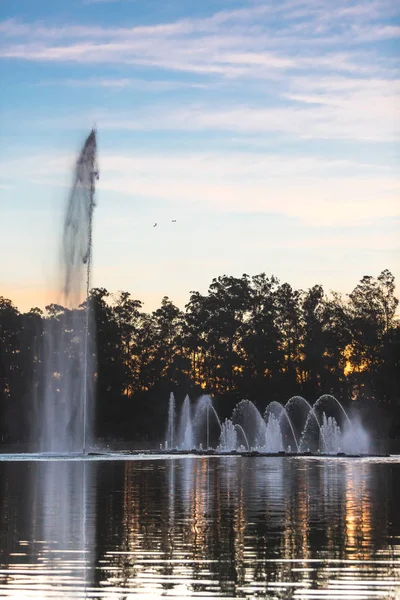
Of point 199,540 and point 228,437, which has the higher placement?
point 228,437

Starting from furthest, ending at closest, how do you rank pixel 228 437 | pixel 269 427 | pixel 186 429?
pixel 186 429 < pixel 228 437 < pixel 269 427

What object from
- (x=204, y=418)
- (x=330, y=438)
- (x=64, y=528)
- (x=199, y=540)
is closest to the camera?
(x=199, y=540)

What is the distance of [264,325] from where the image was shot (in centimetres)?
11025

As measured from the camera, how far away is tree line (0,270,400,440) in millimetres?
102188

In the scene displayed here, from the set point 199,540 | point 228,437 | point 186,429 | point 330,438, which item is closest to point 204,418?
point 186,429

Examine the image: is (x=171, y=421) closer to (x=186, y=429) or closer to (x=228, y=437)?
(x=186, y=429)

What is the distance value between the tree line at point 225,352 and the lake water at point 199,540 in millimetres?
65167

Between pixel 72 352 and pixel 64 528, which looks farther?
pixel 72 352

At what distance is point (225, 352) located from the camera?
359ft

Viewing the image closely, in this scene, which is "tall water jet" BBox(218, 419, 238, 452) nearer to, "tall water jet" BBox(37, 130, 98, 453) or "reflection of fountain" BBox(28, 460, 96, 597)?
"tall water jet" BBox(37, 130, 98, 453)

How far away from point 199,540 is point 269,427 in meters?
69.0

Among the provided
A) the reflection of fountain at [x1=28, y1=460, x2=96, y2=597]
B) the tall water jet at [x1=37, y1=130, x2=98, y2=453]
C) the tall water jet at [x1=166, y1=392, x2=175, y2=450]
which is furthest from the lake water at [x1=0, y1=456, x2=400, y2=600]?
the tall water jet at [x1=166, y1=392, x2=175, y2=450]

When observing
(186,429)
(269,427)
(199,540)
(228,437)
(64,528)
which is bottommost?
(199,540)

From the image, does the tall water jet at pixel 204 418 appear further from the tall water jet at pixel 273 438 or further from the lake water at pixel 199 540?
the lake water at pixel 199 540
